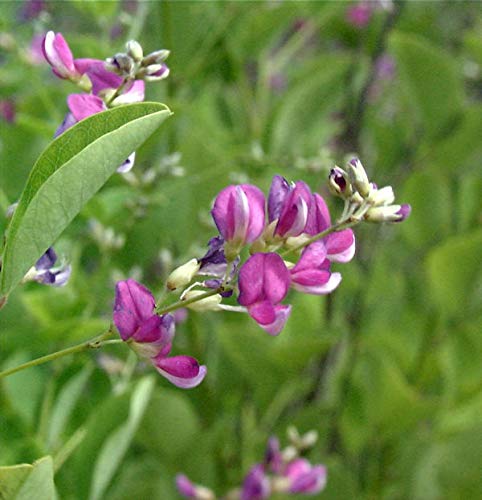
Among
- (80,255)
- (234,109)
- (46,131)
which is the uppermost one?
(46,131)

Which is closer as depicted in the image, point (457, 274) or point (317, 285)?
point (317, 285)

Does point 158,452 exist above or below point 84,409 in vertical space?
below

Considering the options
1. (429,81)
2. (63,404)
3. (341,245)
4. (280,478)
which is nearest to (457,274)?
(429,81)

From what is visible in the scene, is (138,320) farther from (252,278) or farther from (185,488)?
(185,488)

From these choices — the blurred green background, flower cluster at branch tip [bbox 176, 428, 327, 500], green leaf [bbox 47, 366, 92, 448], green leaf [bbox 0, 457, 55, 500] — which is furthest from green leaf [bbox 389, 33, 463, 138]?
green leaf [bbox 0, 457, 55, 500]

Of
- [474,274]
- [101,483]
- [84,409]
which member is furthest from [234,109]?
Result: [101,483]

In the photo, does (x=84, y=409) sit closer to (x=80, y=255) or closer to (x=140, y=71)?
(x=80, y=255)

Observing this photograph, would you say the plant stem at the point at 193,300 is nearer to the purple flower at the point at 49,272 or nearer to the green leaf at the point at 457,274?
the purple flower at the point at 49,272
